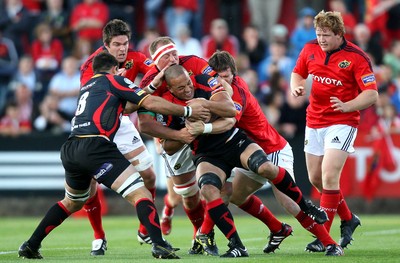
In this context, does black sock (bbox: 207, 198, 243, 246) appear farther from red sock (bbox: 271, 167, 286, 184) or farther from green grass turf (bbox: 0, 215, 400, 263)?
red sock (bbox: 271, 167, 286, 184)

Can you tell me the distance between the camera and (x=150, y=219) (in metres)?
10.0

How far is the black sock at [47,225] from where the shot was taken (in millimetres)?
10633

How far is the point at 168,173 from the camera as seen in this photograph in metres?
12.1

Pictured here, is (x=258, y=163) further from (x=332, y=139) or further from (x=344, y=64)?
(x=344, y=64)

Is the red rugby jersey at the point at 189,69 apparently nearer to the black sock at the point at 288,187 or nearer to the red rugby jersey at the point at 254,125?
the red rugby jersey at the point at 254,125

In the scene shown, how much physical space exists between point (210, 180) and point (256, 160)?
0.55 meters

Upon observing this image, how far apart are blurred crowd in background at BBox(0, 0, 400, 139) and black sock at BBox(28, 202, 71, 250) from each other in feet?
29.0

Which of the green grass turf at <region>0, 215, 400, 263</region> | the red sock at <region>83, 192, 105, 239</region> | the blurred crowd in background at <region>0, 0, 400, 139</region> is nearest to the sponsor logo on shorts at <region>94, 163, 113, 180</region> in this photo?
the green grass turf at <region>0, 215, 400, 263</region>

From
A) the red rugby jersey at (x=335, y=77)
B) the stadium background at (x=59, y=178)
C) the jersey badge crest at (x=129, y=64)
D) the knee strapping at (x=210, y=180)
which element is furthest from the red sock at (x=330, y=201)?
the stadium background at (x=59, y=178)

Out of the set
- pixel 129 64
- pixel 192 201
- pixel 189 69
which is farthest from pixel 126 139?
pixel 189 69

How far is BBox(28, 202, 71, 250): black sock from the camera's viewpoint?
10.6 metres

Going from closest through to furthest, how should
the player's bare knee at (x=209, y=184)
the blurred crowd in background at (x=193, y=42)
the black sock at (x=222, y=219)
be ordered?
the black sock at (x=222, y=219), the player's bare knee at (x=209, y=184), the blurred crowd in background at (x=193, y=42)

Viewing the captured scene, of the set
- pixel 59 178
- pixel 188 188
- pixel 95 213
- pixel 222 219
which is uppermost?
pixel 222 219

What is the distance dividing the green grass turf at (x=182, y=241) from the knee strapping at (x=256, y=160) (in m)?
0.96
